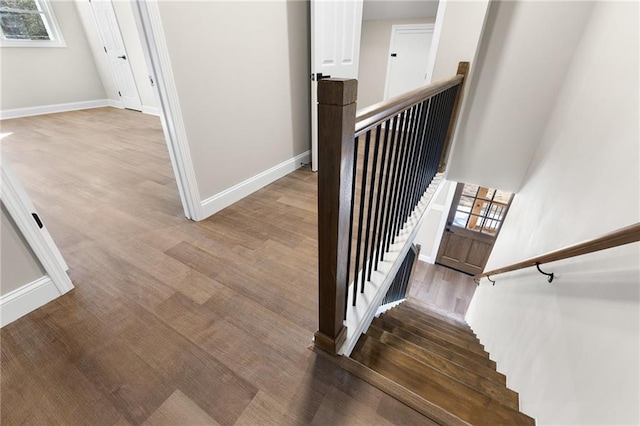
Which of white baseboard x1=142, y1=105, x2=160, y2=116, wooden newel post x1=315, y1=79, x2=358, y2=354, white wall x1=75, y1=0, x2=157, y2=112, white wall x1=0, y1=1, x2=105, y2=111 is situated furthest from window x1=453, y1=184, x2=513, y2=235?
white wall x1=0, y1=1, x2=105, y2=111

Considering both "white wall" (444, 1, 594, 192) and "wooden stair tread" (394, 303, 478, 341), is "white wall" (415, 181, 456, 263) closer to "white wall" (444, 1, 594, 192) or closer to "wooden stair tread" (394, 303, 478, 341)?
"white wall" (444, 1, 594, 192)

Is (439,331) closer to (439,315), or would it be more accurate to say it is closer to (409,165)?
(439,315)

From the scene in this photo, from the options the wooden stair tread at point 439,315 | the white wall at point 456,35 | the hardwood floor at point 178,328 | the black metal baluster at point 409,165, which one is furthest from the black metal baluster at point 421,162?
the wooden stair tread at point 439,315

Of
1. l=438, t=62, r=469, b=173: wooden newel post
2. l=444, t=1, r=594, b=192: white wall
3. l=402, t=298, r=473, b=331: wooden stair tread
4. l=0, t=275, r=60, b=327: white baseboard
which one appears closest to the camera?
l=0, t=275, r=60, b=327: white baseboard

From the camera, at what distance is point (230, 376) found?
1127 mm

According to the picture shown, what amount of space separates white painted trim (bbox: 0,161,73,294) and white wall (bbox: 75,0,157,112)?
13.2 feet

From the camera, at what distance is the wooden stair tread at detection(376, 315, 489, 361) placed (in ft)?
6.73

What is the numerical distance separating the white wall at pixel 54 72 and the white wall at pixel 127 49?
0.16 metres

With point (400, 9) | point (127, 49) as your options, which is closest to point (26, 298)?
point (127, 49)

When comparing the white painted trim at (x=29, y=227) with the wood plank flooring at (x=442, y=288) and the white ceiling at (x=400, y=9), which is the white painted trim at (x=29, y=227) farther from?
the white ceiling at (x=400, y=9)

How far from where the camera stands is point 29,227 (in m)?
1.27

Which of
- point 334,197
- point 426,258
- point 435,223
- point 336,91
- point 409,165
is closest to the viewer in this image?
point 336,91

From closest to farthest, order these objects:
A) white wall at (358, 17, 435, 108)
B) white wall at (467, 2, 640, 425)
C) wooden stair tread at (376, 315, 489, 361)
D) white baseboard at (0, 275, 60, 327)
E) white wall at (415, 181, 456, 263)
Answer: white wall at (467, 2, 640, 425) < white baseboard at (0, 275, 60, 327) < wooden stair tread at (376, 315, 489, 361) < white wall at (415, 181, 456, 263) < white wall at (358, 17, 435, 108)

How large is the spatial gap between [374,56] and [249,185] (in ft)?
13.1
